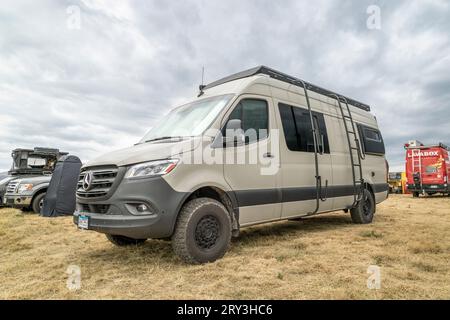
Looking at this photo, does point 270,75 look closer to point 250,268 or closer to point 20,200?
point 250,268

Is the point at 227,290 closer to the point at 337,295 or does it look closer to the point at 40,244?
the point at 337,295

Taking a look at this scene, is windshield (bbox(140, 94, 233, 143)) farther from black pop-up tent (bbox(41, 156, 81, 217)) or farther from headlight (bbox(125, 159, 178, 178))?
black pop-up tent (bbox(41, 156, 81, 217))

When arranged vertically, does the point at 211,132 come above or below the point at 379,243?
above

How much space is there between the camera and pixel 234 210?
4.11 meters

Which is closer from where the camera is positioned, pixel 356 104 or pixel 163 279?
pixel 163 279

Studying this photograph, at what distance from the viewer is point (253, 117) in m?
4.50

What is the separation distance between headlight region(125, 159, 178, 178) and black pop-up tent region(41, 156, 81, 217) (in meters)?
6.83

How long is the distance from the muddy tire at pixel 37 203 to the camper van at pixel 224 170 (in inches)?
285

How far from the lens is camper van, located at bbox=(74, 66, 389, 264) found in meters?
3.47

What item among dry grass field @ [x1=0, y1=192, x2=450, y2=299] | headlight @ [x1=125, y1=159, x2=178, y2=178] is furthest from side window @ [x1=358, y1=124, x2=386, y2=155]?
headlight @ [x1=125, y1=159, x2=178, y2=178]

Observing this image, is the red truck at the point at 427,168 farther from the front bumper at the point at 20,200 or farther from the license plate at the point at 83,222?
the front bumper at the point at 20,200

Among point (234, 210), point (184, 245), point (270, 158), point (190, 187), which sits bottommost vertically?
point (184, 245)
